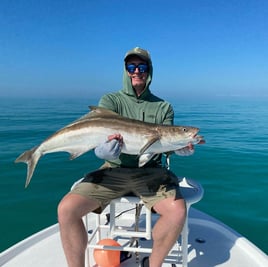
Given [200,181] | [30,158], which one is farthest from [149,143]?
[200,181]

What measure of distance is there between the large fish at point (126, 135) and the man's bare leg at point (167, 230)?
613 mm

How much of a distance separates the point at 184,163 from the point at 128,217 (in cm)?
543

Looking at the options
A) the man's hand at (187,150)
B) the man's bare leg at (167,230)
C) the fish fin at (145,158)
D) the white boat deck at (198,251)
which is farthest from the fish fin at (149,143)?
the white boat deck at (198,251)

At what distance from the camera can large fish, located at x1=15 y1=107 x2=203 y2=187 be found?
3.34 metres

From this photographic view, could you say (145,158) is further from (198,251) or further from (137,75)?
(198,251)

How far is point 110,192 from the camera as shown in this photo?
3.52 metres

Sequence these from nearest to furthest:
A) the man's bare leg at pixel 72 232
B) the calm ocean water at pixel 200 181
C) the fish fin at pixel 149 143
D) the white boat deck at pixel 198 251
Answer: the man's bare leg at pixel 72 232 < the fish fin at pixel 149 143 < the white boat deck at pixel 198 251 < the calm ocean water at pixel 200 181

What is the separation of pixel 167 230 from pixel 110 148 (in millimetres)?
994

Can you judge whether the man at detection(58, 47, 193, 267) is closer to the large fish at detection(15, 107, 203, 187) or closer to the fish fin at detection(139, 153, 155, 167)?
the large fish at detection(15, 107, 203, 187)

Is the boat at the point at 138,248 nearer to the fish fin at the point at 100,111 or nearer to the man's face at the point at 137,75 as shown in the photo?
the fish fin at the point at 100,111

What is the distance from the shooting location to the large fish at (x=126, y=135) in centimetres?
334

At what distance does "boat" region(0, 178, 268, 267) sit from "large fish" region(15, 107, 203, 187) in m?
0.60

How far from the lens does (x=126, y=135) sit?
3340mm

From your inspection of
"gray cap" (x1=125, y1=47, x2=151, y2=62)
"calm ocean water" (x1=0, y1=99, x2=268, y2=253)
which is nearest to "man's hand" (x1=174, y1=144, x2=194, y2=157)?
"gray cap" (x1=125, y1=47, x2=151, y2=62)
